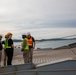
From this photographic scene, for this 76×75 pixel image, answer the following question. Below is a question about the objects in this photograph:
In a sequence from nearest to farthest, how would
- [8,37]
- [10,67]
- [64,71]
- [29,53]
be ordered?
[64,71], [10,67], [8,37], [29,53]

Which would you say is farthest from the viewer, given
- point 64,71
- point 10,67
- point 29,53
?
point 29,53

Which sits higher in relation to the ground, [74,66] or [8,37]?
[8,37]

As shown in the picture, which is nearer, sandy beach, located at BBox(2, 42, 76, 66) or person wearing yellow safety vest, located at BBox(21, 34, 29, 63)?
sandy beach, located at BBox(2, 42, 76, 66)

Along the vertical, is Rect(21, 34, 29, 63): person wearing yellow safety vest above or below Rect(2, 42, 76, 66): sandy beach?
above

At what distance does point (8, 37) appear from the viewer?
39.5 feet

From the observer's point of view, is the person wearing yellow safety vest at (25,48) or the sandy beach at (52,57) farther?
the person wearing yellow safety vest at (25,48)

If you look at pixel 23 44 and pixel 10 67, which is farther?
pixel 23 44

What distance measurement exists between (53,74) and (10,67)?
219 centimetres

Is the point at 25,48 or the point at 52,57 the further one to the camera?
the point at 52,57

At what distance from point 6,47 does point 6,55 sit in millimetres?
524

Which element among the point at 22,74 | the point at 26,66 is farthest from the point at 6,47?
the point at 22,74

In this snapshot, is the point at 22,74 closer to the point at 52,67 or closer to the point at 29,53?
the point at 52,67

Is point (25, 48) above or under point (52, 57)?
above

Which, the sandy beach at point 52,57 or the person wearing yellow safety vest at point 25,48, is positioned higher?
the person wearing yellow safety vest at point 25,48
